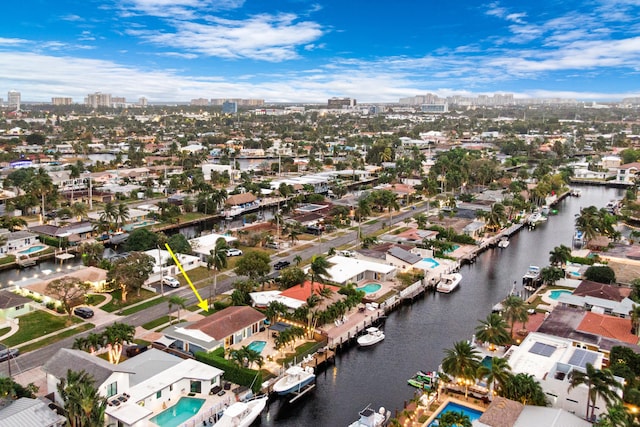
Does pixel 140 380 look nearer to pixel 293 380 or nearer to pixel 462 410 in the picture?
pixel 293 380

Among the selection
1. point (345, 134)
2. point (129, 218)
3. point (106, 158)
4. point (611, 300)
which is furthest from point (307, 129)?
point (611, 300)

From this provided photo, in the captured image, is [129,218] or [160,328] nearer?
[160,328]

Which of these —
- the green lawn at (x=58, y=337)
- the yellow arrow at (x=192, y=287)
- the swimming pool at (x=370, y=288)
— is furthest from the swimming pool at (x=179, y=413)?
the swimming pool at (x=370, y=288)

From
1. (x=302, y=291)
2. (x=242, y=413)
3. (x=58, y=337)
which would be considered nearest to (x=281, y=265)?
(x=302, y=291)

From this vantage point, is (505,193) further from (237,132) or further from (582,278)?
(237,132)

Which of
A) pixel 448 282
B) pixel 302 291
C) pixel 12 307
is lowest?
pixel 448 282

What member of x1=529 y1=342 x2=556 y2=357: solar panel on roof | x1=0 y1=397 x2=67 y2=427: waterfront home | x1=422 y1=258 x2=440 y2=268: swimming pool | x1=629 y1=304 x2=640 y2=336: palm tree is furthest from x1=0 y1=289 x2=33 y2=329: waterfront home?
x1=629 y1=304 x2=640 y2=336: palm tree
